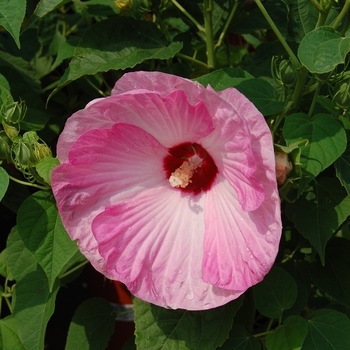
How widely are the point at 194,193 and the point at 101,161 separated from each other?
0.53ft

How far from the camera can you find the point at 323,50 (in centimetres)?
83

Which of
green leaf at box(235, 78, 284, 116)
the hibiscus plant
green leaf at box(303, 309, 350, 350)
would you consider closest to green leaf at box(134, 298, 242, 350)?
the hibiscus plant

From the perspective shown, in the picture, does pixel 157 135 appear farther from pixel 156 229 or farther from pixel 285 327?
pixel 285 327

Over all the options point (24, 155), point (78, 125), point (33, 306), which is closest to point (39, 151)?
point (24, 155)

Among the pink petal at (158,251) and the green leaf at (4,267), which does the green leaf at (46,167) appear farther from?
the green leaf at (4,267)

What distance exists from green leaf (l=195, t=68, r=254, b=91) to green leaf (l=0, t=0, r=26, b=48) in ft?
0.95

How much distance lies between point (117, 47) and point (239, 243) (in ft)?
1.57

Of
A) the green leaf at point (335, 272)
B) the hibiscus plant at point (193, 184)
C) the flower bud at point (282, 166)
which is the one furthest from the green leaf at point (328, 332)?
the flower bud at point (282, 166)

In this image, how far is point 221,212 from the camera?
0.86 m

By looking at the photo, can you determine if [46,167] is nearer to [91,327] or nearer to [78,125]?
[78,125]

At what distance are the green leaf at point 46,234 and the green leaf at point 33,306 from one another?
0.12 meters

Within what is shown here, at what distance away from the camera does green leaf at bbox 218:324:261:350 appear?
1.06 m

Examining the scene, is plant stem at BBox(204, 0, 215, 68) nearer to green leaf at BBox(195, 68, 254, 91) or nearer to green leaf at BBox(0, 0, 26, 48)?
green leaf at BBox(195, 68, 254, 91)

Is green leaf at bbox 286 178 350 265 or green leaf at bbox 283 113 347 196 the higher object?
green leaf at bbox 283 113 347 196
